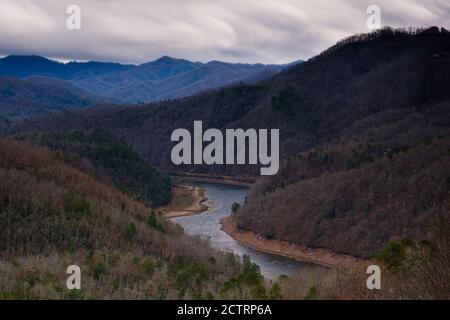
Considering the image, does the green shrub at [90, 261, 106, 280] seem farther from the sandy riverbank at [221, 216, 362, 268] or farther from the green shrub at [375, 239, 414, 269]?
the sandy riverbank at [221, 216, 362, 268]

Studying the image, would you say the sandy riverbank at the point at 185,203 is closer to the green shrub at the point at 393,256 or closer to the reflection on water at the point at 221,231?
the reflection on water at the point at 221,231

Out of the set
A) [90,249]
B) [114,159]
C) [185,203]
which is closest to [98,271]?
[90,249]

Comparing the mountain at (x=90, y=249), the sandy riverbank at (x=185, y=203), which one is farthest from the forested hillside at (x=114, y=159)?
the mountain at (x=90, y=249)

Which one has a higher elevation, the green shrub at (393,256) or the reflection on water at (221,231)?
the green shrub at (393,256)

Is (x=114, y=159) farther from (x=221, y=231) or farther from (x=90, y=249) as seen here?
(x=90, y=249)

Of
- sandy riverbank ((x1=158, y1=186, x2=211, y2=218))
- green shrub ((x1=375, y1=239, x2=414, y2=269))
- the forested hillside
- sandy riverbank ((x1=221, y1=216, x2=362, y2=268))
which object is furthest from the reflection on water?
green shrub ((x1=375, y1=239, x2=414, y2=269))

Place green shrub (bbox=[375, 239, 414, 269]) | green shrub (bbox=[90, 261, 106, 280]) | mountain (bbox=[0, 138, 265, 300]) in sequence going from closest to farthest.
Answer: mountain (bbox=[0, 138, 265, 300]), green shrub (bbox=[375, 239, 414, 269]), green shrub (bbox=[90, 261, 106, 280])
